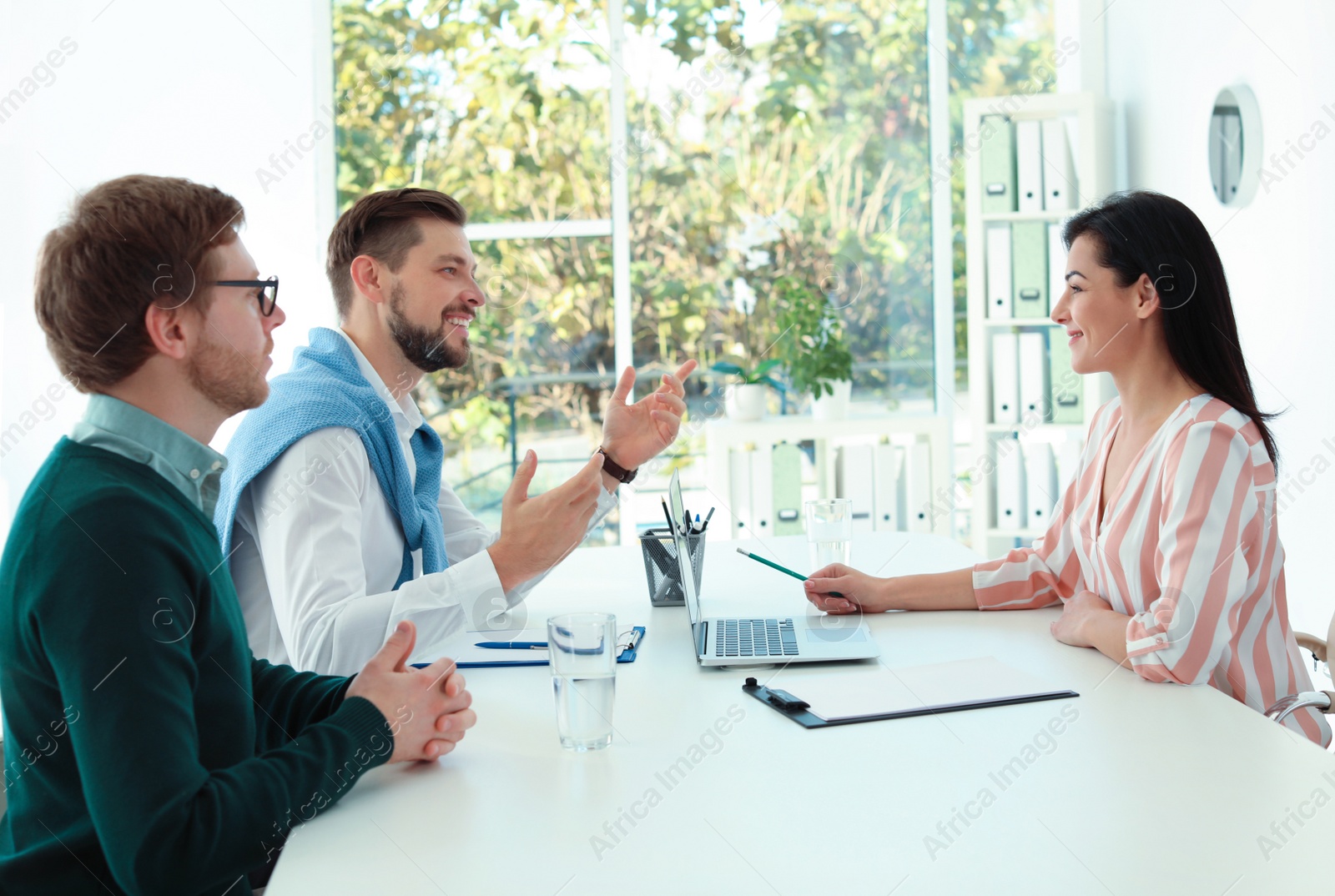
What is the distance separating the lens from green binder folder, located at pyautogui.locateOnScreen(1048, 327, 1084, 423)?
380 cm

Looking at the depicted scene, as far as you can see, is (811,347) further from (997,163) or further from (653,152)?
(653,152)

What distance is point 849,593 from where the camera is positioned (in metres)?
1.65

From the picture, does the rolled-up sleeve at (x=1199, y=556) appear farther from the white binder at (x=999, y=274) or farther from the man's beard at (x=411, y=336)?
the white binder at (x=999, y=274)

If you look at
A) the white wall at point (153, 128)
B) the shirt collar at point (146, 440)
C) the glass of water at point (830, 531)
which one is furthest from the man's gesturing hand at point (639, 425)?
the white wall at point (153, 128)

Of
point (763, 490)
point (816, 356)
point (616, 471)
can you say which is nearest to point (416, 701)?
point (616, 471)

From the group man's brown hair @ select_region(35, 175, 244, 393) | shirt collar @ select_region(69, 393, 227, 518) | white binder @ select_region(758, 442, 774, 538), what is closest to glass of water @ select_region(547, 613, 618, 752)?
shirt collar @ select_region(69, 393, 227, 518)

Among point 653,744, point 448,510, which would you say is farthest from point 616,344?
point 653,744

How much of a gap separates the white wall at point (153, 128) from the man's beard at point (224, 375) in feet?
4.73

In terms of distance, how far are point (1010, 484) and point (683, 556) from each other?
Result: 106 inches

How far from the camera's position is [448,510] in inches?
81.7

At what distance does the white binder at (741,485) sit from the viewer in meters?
3.94

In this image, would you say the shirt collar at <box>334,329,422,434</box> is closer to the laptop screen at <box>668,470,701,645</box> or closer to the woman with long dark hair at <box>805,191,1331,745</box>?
the laptop screen at <box>668,470,701,645</box>

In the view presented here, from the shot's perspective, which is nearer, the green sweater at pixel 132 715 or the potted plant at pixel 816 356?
the green sweater at pixel 132 715

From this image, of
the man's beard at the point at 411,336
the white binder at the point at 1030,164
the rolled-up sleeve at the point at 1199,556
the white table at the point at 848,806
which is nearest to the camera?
the white table at the point at 848,806
